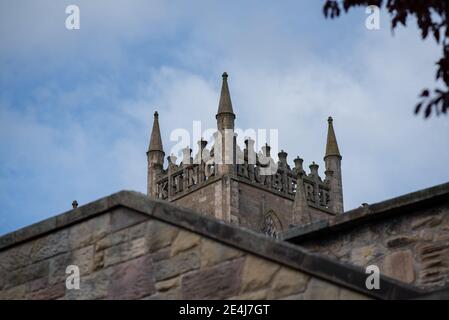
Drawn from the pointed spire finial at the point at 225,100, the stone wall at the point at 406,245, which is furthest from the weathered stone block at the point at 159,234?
the pointed spire finial at the point at 225,100

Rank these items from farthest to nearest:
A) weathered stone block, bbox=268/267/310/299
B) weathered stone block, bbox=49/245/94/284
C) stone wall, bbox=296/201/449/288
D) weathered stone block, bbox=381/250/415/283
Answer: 1. weathered stone block, bbox=381/250/415/283
2. stone wall, bbox=296/201/449/288
3. weathered stone block, bbox=49/245/94/284
4. weathered stone block, bbox=268/267/310/299

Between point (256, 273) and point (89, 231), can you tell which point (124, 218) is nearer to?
point (89, 231)

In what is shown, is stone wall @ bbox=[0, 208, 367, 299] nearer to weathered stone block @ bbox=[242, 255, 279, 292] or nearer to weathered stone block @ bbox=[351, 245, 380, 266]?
weathered stone block @ bbox=[242, 255, 279, 292]

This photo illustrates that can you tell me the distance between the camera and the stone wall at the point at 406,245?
9.65 meters

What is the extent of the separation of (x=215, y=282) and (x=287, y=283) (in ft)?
1.67

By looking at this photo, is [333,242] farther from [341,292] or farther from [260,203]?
Answer: [260,203]

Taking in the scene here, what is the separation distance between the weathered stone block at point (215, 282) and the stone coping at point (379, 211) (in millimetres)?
3195

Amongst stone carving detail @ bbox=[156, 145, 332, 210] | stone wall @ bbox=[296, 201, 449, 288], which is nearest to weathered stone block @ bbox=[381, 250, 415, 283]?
stone wall @ bbox=[296, 201, 449, 288]

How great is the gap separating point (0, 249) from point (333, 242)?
11.3 feet

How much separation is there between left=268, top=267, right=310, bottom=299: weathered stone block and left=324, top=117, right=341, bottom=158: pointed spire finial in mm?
64377

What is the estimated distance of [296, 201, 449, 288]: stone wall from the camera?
9648 millimetres

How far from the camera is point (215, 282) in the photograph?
7.04m

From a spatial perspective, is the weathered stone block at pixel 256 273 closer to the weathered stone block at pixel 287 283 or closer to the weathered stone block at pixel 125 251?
the weathered stone block at pixel 287 283

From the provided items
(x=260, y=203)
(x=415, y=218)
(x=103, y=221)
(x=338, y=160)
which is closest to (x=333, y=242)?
(x=415, y=218)
